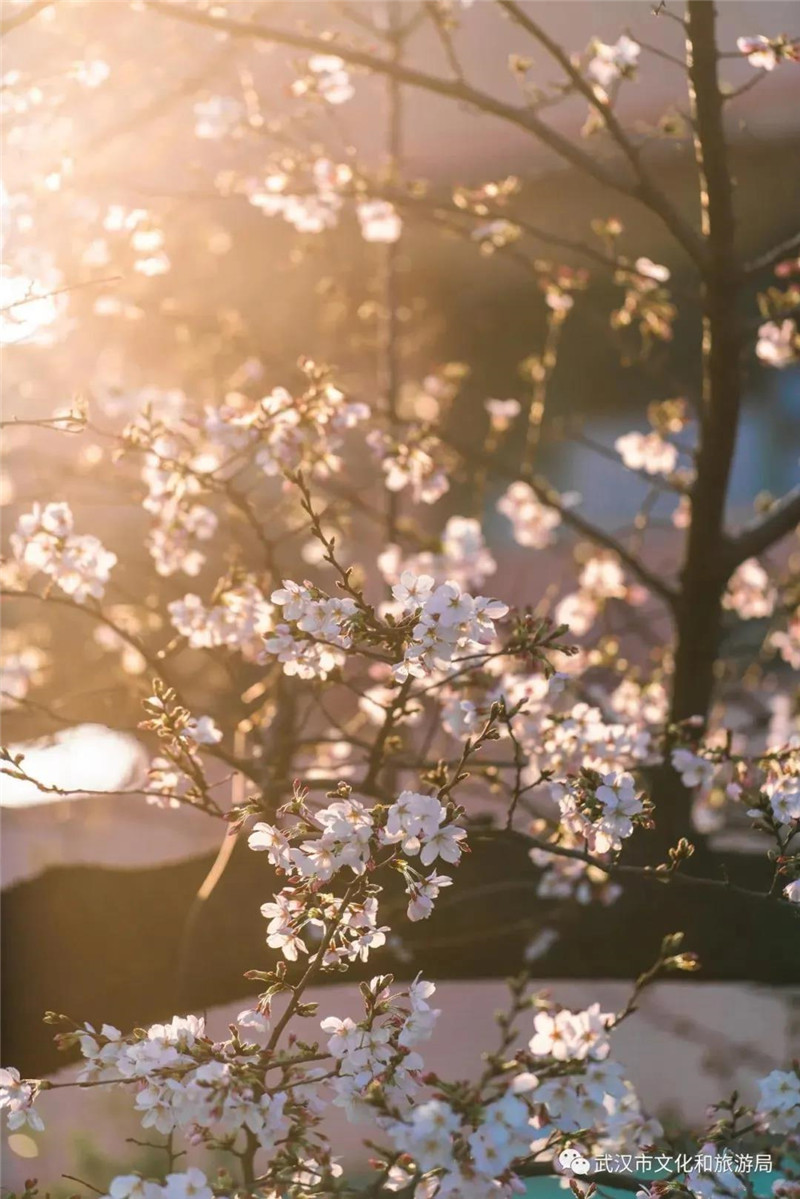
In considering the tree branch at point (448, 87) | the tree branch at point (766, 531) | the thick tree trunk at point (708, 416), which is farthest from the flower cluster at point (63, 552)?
the tree branch at point (766, 531)

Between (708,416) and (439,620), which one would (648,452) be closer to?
(708,416)

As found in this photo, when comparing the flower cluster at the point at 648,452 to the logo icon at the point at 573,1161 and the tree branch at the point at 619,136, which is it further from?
→ the logo icon at the point at 573,1161

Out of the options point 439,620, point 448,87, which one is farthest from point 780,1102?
point 448,87

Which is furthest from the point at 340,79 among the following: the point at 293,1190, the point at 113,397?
the point at 293,1190

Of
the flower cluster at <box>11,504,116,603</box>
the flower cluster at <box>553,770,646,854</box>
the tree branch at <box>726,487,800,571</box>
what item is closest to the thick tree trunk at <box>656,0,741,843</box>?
the tree branch at <box>726,487,800,571</box>

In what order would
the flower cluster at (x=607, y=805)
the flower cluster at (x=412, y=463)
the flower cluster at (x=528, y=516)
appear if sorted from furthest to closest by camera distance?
the flower cluster at (x=528, y=516), the flower cluster at (x=412, y=463), the flower cluster at (x=607, y=805)

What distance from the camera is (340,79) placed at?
3311mm

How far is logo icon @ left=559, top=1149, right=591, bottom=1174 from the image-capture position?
1.80m

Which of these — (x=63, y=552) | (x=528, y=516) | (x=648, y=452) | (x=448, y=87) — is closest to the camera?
(x=63, y=552)

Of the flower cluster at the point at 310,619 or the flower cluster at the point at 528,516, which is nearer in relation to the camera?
the flower cluster at the point at 310,619

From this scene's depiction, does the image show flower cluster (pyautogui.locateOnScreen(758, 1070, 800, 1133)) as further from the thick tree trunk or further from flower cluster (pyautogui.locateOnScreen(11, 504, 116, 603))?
flower cluster (pyautogui.locateOnScreen(11, 504, 116, 603))

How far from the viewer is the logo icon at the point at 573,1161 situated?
5.90 feet

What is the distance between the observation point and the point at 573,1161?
72.3 inches

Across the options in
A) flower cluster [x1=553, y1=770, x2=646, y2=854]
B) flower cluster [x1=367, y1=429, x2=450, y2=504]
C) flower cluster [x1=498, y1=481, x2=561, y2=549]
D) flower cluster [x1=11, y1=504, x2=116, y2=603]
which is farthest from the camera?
flower cluster [x1=498, y1=481, x2=561, y2=549]
